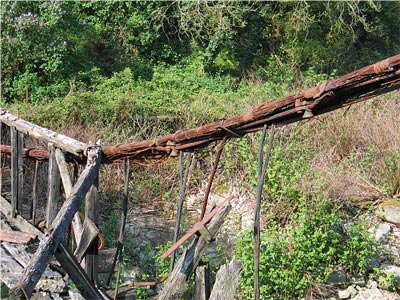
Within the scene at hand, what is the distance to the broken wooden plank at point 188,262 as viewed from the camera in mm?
2287

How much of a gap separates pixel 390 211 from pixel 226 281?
15.5ft

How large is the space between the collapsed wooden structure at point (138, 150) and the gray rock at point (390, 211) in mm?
4287

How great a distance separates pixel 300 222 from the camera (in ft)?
17.6

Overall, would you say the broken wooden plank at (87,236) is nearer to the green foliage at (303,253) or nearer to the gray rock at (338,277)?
the green foliage at (303,253)

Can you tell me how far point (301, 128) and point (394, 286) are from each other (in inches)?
91.6

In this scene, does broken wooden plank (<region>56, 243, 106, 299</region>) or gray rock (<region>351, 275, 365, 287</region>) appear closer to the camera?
broken wooden plank (<region>56, 243, 106, 299</region>)

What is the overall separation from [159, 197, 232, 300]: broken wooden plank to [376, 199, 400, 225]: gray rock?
4565 millimetres

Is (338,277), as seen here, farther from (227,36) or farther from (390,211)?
(227,36)

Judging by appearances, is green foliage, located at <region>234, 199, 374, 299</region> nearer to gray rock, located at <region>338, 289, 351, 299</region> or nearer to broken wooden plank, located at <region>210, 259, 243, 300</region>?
gray rock, located at <region>338, 289, 351, 299</region>

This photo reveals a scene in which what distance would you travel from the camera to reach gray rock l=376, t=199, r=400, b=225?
6.30m

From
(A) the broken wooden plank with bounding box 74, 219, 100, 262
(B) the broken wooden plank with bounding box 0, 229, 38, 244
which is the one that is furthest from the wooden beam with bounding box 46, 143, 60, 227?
(A) the broken wooden plank with bounding box 74, 219, 100, 262

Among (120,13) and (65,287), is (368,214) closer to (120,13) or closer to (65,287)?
(65,287)

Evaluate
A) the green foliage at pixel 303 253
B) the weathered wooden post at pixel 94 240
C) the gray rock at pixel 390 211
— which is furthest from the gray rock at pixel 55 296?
the gray rock at pixel 390 211

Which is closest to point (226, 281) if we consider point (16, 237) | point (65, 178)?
point (65, 178)
